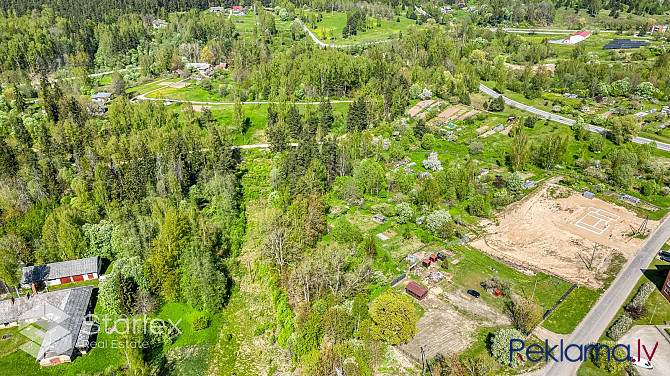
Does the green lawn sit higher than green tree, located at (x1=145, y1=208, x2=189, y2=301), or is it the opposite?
green tree, located at (x1=145, y1=208, x2=189, y2=301)

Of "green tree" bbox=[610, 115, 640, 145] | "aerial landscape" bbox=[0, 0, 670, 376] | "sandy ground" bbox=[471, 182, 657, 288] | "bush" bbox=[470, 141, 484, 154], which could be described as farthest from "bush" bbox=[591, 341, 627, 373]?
"green tree" bbox=[610, 115, 640, 145]

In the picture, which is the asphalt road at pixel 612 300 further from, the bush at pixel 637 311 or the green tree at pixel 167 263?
the green tree at pixel 167 263

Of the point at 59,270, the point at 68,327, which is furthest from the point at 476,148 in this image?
the point at 68,327

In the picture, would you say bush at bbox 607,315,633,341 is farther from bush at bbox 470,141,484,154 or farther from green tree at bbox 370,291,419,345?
bush at bbox 470,141,484,154

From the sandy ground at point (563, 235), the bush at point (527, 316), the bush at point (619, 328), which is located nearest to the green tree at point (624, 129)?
the sandy ground at point (563, 235)

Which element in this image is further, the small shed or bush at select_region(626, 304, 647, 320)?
the small shed

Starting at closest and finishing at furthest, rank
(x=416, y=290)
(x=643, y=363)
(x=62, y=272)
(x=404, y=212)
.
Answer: (x=643, y=363)
(x=416, y=290)
(x=62, y=272)
(x=404, y=212)

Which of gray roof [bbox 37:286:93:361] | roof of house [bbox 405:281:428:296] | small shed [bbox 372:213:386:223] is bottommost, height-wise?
small shed [bbox 372:213:386:223]

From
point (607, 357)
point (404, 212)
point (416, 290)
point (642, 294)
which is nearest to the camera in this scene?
point (607, 357)

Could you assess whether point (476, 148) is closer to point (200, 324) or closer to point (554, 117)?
point (554, 117)
